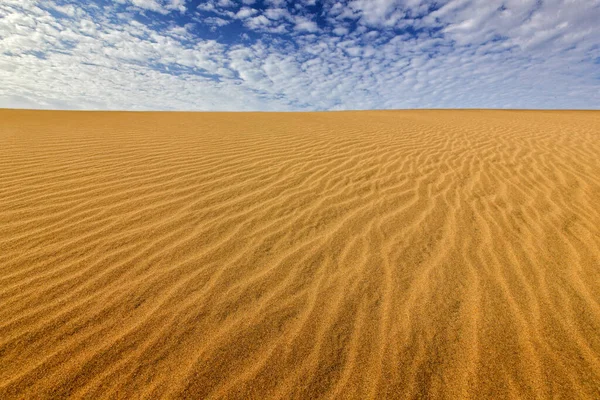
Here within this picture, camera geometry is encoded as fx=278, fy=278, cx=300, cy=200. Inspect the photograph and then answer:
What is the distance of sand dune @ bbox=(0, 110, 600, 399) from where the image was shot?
1566 mm

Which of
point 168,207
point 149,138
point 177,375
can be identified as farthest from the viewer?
point 149,138

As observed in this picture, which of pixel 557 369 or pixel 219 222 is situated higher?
pixel 219 222

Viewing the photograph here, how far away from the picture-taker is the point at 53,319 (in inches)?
70.8

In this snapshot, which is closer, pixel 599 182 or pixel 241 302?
pixel 241 302

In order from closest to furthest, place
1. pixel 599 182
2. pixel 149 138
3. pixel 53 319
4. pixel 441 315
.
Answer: pixel 53 319 → pixel 441 315 → pixel 599 182 → pixel 149 138

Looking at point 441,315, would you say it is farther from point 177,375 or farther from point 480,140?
point 480,140

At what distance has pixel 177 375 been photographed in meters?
1.55

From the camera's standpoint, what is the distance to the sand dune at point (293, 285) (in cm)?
A: 157

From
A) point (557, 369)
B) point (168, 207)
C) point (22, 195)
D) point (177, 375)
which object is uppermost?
point (22, 195)


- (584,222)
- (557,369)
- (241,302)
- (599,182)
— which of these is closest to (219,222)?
(241,302)

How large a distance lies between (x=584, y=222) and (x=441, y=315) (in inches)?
105

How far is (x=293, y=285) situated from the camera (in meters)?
2.22

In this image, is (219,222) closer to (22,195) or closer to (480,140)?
(22,195)

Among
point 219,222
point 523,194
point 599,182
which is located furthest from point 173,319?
point 599,182
